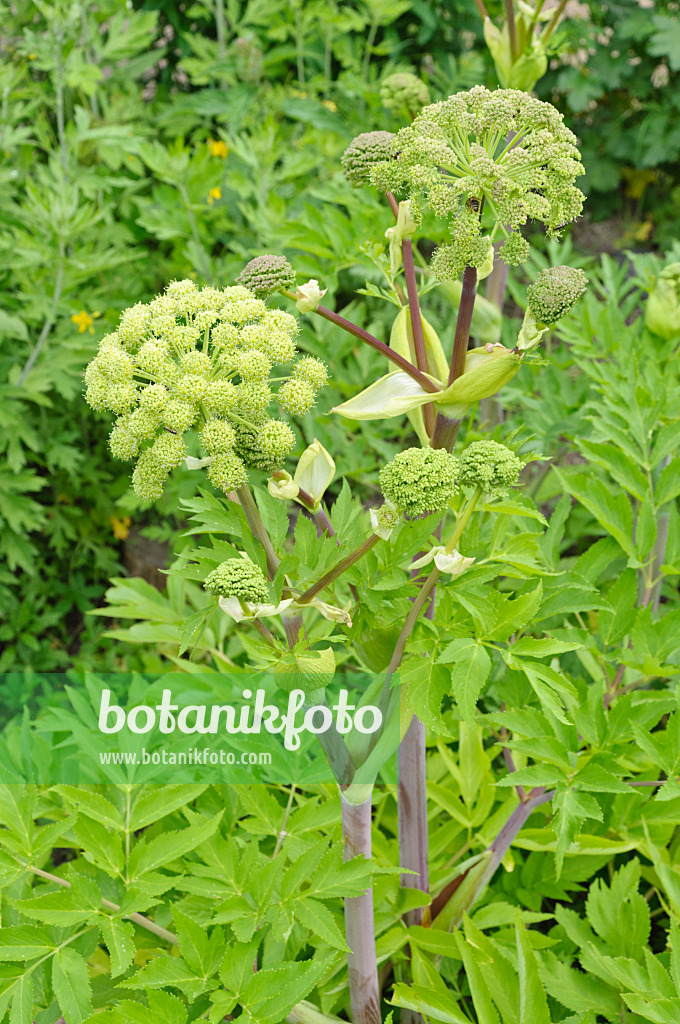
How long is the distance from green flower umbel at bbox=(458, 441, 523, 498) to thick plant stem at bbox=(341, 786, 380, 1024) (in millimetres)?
486

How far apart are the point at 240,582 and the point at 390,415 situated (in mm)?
311

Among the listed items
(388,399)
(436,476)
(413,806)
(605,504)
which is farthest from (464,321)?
(413,806)

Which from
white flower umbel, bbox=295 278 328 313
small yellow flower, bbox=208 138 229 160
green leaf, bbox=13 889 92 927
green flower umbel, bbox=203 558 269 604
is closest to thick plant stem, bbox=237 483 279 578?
green flower umbel, bbox=203 558 269 604

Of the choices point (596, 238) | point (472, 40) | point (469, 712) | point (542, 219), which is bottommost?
point (469, 712)

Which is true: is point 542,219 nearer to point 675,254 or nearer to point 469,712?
point 469,712

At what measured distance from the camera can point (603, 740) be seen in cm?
127

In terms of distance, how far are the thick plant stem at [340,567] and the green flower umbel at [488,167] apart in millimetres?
329

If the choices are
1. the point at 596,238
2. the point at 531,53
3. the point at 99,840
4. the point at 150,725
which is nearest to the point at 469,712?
the point at 99,840

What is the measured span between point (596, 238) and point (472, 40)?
1.25 meters

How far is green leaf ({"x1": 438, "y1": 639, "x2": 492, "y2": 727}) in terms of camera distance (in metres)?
0.95

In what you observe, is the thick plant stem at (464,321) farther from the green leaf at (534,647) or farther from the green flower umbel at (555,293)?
the green leaf at (534,647)

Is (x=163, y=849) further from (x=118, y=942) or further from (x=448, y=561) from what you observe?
(x=448, y=561)

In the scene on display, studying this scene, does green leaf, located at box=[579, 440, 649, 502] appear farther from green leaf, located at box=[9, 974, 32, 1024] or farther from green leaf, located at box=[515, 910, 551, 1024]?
green leaf, located at box=[9, 974, 32, 1024]

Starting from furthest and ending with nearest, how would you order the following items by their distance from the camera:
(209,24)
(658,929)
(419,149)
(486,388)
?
(209,24) < (658,929) < (486,388) < (419,149)
